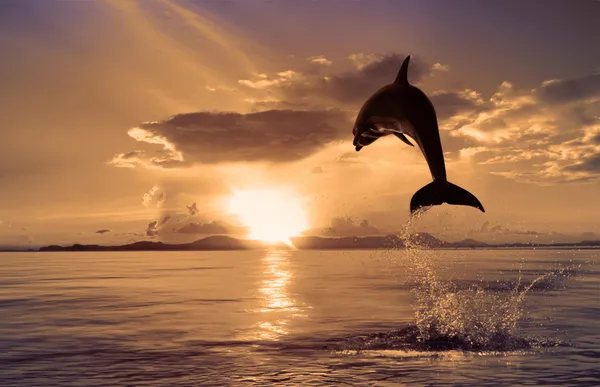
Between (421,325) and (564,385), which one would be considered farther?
(421,325)

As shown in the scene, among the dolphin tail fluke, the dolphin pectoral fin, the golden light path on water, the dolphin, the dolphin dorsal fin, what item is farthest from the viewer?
the golden light path on water

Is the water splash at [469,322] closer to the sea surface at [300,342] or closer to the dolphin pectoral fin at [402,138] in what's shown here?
the sea surface at [300,342]

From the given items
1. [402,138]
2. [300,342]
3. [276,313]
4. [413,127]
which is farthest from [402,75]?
[276,313]

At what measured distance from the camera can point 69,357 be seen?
15.8 metres

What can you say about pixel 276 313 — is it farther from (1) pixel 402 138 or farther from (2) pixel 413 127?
(2) pixel 413 127

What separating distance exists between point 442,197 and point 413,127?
77.8 inches

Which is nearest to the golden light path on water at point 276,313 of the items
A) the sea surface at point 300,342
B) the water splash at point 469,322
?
the sea surface at point 300,342

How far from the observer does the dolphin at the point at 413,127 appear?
13.6 meters

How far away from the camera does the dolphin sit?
13.6 m

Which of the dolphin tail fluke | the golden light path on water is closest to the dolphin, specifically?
the dolphin tail fluke

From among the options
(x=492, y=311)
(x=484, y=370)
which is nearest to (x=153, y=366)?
(x=484, y=370)

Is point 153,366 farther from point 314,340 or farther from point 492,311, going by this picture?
point 492,311

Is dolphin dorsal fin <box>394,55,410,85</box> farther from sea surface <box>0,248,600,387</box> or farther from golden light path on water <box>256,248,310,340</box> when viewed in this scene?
golden light path on water <box>256,248,310,340</box>

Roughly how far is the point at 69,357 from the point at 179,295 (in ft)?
65.1
